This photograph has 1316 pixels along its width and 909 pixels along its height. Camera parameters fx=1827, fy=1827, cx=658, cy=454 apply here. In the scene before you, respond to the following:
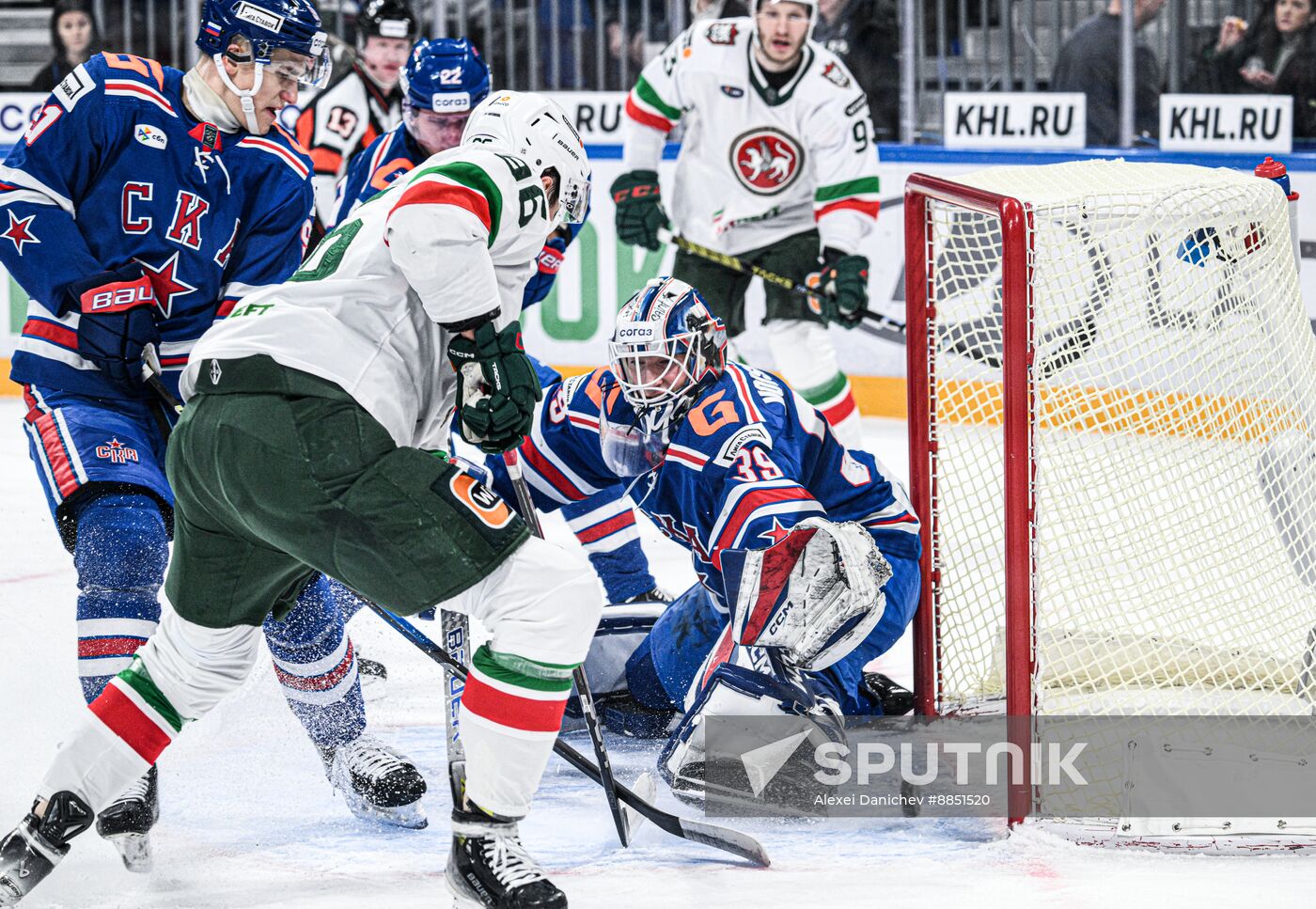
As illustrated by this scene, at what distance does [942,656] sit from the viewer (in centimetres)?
296

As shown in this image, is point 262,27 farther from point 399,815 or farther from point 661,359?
point 399,815

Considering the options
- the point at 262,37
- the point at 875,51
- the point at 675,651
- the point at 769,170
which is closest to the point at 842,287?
the point at 769,170

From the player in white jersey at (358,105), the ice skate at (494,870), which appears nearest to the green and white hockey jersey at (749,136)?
the player in white jersey at (358,105)

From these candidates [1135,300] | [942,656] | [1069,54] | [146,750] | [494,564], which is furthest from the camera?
[1069,54]

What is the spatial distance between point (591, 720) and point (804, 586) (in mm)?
362

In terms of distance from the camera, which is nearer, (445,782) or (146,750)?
(146,750)

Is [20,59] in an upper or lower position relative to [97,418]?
upper

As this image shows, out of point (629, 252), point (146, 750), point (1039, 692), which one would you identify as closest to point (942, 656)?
point (1039, 692)

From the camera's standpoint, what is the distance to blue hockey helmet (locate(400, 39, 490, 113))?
12.4 ft

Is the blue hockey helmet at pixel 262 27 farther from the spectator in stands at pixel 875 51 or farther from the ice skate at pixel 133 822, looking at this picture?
the spectator in stands at pixel 875 51

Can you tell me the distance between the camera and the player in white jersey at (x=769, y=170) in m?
4.79

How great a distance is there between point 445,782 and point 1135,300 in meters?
1.28

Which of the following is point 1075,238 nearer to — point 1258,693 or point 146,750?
point 1258,693

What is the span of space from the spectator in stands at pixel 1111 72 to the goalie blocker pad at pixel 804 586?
10.7 ft
